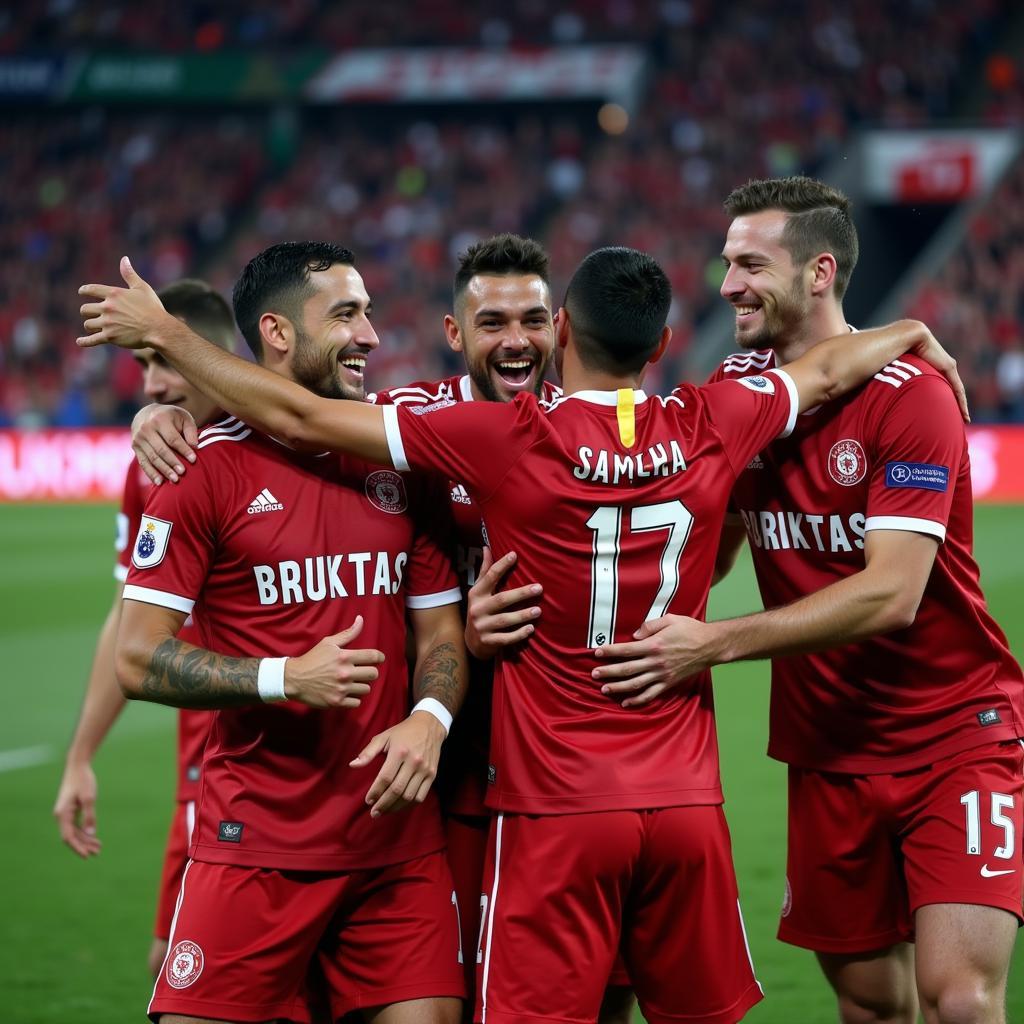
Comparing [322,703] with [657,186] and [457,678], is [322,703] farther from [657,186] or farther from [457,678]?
[657,186]

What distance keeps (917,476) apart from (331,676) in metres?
1.63

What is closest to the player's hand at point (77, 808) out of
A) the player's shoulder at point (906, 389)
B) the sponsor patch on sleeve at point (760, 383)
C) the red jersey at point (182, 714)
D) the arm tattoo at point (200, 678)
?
the red jersey at point (182, 714)

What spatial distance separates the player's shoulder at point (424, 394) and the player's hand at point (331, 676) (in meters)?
0.94

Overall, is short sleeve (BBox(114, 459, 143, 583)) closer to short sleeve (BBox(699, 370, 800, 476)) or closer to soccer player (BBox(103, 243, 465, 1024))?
soccer player (BBox(103, 243, 465, 1024))

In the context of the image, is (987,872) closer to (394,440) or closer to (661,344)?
(661,344)

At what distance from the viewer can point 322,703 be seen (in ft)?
11.4

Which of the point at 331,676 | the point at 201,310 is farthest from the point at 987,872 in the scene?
the point at 201,310

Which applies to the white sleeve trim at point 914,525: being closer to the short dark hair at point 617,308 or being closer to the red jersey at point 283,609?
the short dark hair at point 617,308

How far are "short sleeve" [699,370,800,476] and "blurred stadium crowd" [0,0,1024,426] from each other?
21519mm

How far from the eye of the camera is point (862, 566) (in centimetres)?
421

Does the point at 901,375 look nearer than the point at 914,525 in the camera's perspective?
No

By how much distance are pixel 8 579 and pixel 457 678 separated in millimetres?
13770

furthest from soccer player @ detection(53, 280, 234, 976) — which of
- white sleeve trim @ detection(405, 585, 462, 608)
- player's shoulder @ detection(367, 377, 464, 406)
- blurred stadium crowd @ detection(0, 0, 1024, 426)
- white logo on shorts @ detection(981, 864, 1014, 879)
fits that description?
blurred stadium crowd @ detection(0, 0, 1024, 426)

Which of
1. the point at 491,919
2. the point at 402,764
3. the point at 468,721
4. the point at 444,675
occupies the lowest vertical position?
the point at 491,919
